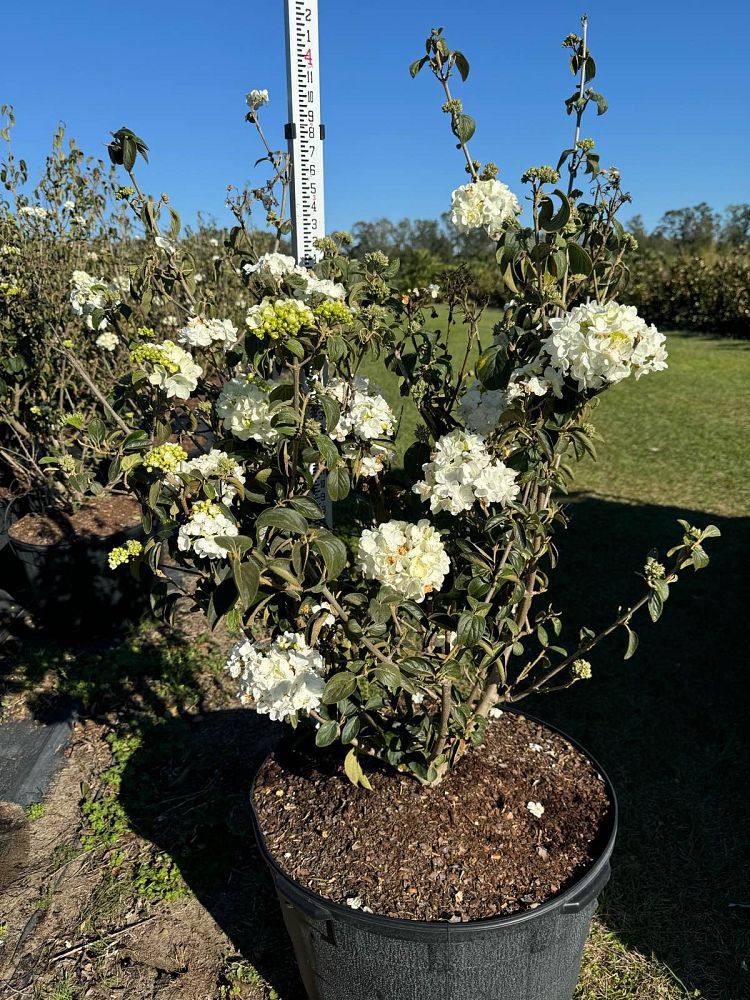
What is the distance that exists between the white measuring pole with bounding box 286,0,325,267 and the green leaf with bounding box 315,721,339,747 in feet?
6.23

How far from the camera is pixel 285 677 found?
1446mm

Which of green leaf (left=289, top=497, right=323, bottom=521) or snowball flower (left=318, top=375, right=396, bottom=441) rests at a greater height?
A: snowball flower (left=318, top=375, right=396, bottom=441)

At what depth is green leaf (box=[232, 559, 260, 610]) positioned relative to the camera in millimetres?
1206

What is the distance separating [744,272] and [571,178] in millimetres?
15917

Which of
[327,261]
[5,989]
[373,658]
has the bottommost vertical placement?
[5,989]

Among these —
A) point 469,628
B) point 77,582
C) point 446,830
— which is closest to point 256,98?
point 469,628

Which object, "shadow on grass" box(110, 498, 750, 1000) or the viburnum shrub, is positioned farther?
"shadow on grass" box(110, 498, 750, 1000)

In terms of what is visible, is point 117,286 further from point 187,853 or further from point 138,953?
point 138,953

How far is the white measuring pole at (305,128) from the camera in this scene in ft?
8.86

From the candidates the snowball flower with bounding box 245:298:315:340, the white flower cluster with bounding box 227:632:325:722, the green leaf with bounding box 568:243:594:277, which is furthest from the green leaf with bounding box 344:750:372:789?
the green leaf with bounding box 568:243:594:277

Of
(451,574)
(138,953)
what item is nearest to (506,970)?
(451,574)

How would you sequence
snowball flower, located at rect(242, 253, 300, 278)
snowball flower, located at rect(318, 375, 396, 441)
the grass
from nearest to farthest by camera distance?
snowball flower, located at rect(242, 253, 300, 278), snowball flower, located at rect(318, 375, 396, 441), the grass

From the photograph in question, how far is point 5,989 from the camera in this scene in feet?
6.26

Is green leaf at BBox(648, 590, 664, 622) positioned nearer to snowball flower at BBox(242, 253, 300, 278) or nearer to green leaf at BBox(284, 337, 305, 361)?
green leaf at BBox(284, 337, 305, 361)
